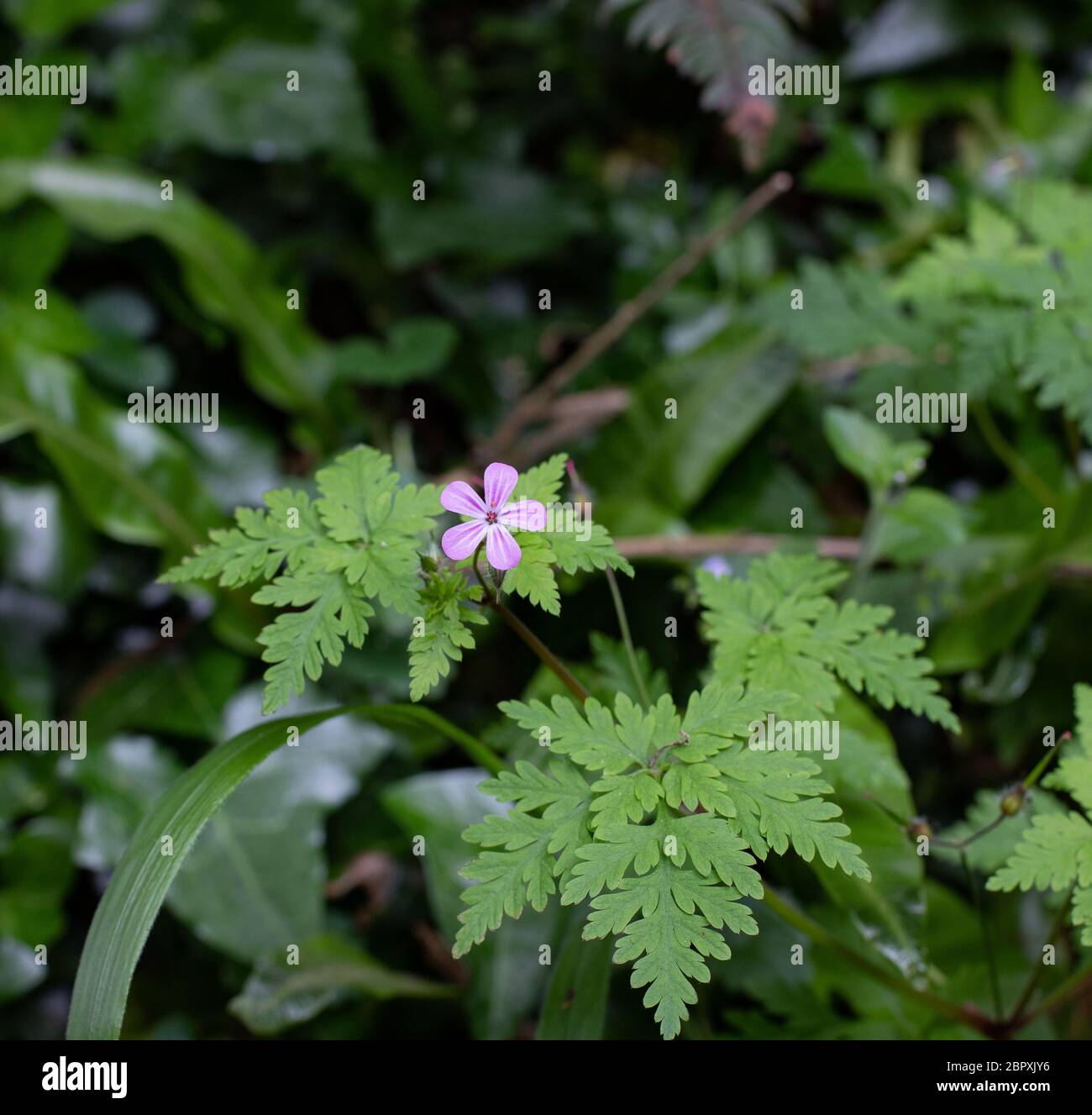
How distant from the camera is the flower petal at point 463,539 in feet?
2.48

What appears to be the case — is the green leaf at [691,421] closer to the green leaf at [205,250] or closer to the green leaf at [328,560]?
the green leaf at [205,250]

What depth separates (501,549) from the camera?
0.75 m

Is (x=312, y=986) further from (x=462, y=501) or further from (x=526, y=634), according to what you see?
(x=462, y=501)

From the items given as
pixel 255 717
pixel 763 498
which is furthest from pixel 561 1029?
pixel 763 498

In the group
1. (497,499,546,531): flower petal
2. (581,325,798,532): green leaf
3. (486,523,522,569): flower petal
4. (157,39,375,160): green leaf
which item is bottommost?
(486,523,522,569): flower petal

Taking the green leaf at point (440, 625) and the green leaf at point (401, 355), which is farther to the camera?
the green leaf at point (401, 355)

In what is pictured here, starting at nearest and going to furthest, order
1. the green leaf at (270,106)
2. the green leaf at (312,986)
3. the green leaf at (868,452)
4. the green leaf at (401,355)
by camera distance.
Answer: the green leaf at (312,986), the green leaf at (868,452), the green leaf at (401,355), the green leaf at (270,106)

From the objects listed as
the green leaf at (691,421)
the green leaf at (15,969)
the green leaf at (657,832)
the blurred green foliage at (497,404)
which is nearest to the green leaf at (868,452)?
the blurred green foliage at (497,404)

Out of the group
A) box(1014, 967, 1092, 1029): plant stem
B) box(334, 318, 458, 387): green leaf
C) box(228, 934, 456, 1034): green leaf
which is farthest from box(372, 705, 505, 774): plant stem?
box(334, 318, 458, 387): green leaf

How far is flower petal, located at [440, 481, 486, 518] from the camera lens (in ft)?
2.52

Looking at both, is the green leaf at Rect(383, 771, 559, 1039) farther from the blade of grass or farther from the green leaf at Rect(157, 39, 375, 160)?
the green leaf at Rect(157, 39, 375, 160)

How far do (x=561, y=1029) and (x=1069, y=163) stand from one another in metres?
1.90

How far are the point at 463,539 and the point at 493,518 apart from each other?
0.04 meters
